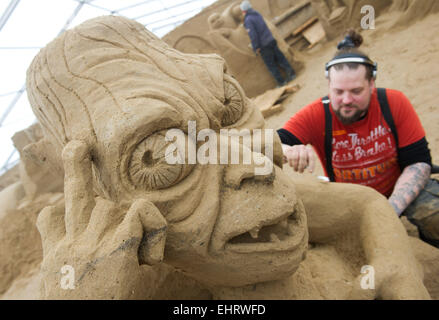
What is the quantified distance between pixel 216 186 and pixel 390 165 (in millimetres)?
1504

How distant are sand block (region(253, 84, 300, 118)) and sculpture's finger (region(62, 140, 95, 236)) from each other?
543 centimetres

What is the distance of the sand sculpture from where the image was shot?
2.90ft

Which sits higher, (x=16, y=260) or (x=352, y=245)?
(x=352, y=245)

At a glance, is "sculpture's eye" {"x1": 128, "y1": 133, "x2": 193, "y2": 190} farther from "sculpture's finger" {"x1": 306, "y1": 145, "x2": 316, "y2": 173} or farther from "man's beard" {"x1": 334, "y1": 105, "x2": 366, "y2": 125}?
"man's beard" {"x1": 334, "y1": 105, "x2": 366, "y2": 125}

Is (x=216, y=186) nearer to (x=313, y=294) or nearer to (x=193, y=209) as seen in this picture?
(x=193, y=209)

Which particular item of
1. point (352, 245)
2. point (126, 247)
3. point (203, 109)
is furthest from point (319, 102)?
point (126, 247)

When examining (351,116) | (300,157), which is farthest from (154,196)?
(351,116)

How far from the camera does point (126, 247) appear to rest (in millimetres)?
843

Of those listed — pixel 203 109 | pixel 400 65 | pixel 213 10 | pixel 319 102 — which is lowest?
pixel 400 65

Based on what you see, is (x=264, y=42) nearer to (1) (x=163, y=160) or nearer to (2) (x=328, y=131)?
(2) (x=328, y=131)

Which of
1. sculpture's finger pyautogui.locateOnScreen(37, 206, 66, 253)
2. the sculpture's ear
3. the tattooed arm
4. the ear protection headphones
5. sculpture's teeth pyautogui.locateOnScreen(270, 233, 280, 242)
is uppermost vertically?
the ear protection headphones

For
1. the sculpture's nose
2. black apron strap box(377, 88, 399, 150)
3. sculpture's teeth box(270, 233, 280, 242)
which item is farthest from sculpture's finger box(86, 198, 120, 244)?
black apron strap box(377, 88, 399, 150)

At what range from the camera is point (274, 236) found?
1084mm

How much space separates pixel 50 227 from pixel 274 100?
5752mm
